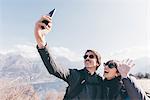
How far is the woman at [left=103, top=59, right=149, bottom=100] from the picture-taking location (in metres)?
4.39

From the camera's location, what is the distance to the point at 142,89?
14.9 feet

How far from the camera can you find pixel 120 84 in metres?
4.56

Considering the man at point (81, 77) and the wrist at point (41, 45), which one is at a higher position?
the wrist at point (41, 45)

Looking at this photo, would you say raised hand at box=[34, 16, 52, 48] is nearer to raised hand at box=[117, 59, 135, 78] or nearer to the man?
the man

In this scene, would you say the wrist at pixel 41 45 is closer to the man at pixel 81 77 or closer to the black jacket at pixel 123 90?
the man at pixel 81 77

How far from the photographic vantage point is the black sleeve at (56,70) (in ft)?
14.5

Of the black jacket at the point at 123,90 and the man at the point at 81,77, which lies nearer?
the black jacket at the point at 123,90

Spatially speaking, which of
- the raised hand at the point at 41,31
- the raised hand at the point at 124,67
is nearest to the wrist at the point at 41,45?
the raised hand at the point at 41,31

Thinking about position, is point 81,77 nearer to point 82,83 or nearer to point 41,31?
point 82,83

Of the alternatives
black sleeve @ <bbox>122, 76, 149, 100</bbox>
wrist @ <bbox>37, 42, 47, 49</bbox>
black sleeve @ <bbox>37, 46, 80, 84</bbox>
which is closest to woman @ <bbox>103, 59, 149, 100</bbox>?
black sleeve @ <bbox>122, 76, 149, 100</bbox>

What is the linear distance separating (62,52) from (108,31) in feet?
2.05

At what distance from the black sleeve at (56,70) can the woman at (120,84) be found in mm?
346

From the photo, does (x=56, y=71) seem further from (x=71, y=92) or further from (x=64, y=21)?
(x=64, y=21)

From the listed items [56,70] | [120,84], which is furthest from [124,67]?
[56,70]
